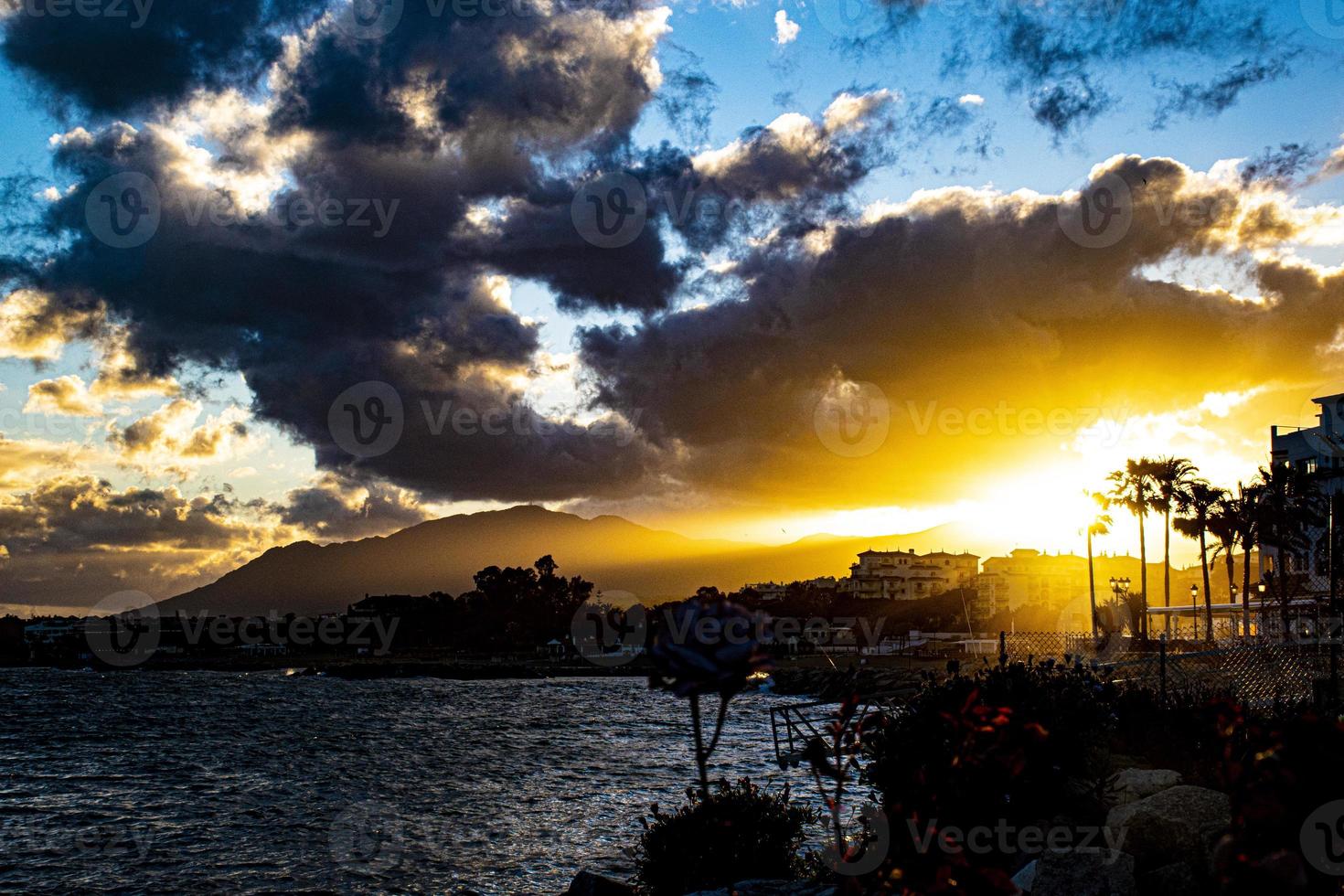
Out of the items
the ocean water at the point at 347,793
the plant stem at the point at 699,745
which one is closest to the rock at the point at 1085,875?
the plant stem at the point at 699,745

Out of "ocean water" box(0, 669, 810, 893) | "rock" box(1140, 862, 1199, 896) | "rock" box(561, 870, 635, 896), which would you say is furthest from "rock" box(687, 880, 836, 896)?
"ocean water" box(0, 669, 810, 893)

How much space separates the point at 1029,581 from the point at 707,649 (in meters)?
201

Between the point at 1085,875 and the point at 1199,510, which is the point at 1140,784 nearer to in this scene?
the point at 1085,875

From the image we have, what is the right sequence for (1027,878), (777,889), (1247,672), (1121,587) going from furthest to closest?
1. (1121,587)
2. (1247,672)
3. (777,889)
4. (1027,878)

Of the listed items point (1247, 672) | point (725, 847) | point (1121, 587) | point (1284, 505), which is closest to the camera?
point (725, 847)

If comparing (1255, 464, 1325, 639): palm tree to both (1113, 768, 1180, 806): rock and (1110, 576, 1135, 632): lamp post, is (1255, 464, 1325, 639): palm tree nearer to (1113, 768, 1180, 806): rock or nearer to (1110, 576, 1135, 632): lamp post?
(1110, 576, 1135, 632): lamp post

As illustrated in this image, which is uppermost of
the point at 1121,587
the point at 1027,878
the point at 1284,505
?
the point at 1284,505

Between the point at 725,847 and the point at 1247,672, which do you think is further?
the point at 1247,672

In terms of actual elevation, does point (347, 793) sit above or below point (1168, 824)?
below

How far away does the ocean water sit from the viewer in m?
23.5

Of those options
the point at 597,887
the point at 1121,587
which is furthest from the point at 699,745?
the point at 1121,587

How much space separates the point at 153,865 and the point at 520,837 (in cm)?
961

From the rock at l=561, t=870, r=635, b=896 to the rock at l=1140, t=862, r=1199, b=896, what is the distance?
7.68 meters

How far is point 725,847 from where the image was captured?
42.0 ft
